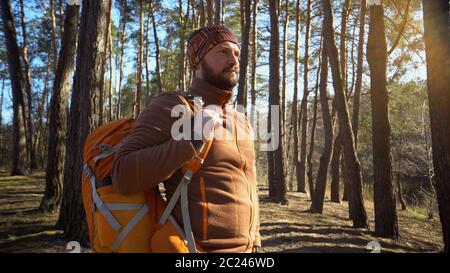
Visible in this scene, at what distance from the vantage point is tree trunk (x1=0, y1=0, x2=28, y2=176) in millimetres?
12422

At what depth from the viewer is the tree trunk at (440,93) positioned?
4.58 metres

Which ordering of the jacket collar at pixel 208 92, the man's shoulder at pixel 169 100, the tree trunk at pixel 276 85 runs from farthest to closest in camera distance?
1. the tree trunk at pixel 276 85
2. the jacket collar at pixel 208 92
3. the man's shoulder at pixel 169 100

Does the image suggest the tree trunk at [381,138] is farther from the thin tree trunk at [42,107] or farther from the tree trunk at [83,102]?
the thin tree trunk at [42,107]

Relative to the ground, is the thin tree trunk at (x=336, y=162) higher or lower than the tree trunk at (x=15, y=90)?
lower

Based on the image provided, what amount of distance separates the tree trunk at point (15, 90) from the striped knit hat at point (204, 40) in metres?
12.8

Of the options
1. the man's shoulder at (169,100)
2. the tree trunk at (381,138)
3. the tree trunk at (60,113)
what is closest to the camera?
the man's shoulder at (169,100)

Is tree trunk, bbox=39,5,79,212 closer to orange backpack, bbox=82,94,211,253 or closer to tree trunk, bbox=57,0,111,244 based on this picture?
tree trunk, bbox=57,0,111,244

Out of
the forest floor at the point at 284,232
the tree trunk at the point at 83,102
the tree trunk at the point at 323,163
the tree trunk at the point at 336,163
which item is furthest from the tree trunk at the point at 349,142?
the tree trunk at the point at 83,102

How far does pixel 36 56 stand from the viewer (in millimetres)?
23906

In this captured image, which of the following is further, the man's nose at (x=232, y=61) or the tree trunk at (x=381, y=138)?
the tree trunk at (x=381, y=138)

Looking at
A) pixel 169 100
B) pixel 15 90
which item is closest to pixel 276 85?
pixel 169 100

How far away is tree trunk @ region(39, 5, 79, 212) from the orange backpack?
5.88 m
